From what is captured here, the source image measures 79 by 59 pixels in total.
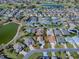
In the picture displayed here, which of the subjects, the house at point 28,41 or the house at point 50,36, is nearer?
the house at point 28,41

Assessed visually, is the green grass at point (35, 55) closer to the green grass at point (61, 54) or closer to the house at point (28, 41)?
the green grass at point (61, 54)

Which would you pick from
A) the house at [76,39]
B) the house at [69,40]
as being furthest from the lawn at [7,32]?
the house at [76,39]

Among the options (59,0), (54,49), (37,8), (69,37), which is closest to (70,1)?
(59,0)

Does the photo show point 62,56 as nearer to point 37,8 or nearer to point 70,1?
point 37,8

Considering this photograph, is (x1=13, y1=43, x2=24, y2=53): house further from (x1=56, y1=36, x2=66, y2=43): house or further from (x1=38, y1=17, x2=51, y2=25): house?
(x1=38, y1=17, x2=51, y2=25): house

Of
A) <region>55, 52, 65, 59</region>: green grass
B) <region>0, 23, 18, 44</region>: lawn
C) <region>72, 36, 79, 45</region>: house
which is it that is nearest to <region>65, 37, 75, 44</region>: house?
<region>72, 36, 79, 45</region>: house

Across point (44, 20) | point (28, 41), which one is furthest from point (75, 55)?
point (44, 20)

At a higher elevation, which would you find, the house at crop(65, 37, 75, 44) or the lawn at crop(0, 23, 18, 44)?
the lawn at crop(0, 23, 18, 44)

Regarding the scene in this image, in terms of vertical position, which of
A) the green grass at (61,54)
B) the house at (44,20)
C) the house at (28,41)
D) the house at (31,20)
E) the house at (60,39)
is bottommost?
the green grass at (61,54)

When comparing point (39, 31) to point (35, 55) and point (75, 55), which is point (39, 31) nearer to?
point (35, 55)
